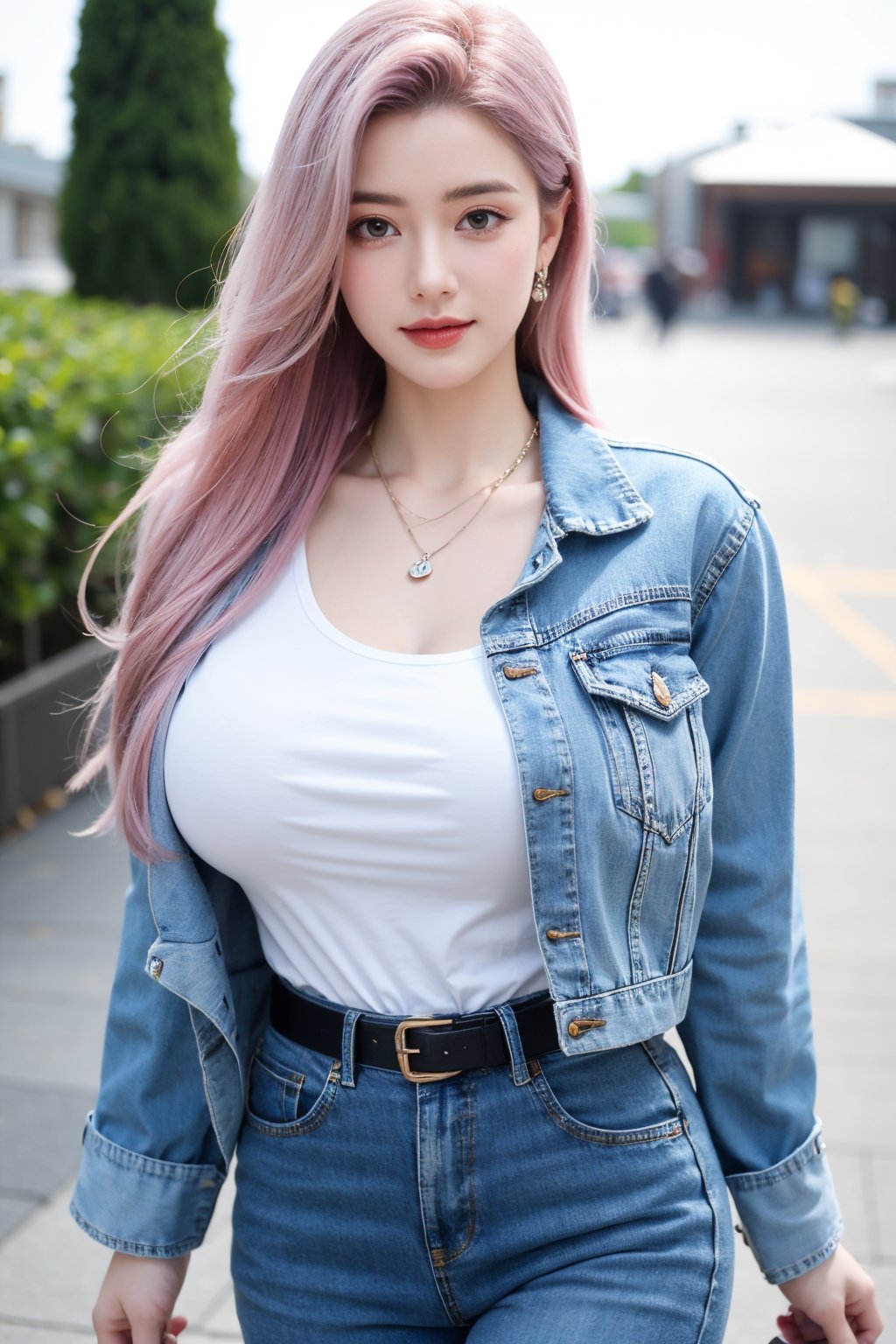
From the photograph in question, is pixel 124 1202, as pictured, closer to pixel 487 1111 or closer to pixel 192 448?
pixel 487 1111

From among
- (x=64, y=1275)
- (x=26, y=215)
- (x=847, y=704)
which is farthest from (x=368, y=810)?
(x=26, y=215)

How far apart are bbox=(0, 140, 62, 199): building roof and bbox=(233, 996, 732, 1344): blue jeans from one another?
104 feet

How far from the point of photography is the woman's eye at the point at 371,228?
1743 millimetres

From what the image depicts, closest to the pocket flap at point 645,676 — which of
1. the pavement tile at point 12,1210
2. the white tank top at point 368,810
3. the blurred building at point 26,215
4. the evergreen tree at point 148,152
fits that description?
the white tank top at point 368,810

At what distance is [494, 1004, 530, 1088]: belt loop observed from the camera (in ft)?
5.30

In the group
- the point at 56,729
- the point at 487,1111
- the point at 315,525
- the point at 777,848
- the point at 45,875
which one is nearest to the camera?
the point at 487,1111

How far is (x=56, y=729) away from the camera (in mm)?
5648

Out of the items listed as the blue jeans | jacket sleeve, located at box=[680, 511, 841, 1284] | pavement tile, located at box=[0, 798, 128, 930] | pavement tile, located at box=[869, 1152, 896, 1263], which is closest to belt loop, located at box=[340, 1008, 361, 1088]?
the blue jeans

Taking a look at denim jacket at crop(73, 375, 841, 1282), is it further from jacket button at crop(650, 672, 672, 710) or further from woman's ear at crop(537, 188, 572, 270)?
woman's ear at crop(537, 188, 572, 270)

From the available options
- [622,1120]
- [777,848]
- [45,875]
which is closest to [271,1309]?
[622,1120]

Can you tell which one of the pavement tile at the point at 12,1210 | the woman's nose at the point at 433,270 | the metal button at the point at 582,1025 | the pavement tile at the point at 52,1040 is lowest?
the pavement tile at the point at 52,1040

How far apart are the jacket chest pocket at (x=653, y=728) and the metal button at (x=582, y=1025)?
0.22 meters

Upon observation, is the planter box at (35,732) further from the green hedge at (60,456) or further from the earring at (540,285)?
the earring at (540,285)

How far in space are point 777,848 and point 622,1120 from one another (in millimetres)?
366
